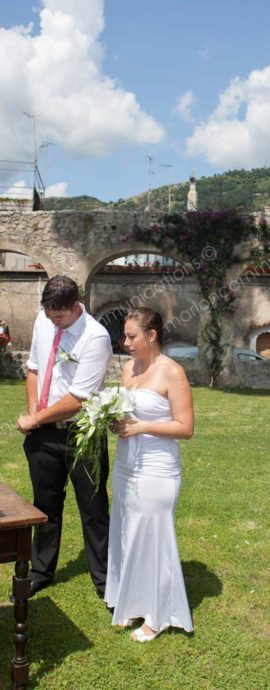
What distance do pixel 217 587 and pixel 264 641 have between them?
70 centimetres

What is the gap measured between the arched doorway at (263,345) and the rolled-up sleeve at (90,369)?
2120 centimetres

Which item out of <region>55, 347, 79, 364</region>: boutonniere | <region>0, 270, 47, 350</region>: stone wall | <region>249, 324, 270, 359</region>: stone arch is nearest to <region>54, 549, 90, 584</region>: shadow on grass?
<region>55, 347, 79, 364</region>: boutonniere

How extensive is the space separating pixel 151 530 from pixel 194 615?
2.43ft

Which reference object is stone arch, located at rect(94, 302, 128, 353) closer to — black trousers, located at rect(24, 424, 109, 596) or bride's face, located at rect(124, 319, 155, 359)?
black trousers, located at rect(24, 424, 109, 596)

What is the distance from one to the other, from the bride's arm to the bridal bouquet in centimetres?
9

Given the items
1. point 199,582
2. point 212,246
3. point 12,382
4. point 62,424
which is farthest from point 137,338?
point 212,246

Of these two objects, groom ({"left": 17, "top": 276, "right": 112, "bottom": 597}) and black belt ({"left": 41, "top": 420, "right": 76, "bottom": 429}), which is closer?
groom ({"left": 17, "top": 276, "right": 112, "bottom": 597})

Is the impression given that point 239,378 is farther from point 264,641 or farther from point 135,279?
point 264,641

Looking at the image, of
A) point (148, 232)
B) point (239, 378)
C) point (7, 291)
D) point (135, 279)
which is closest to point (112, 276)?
point (135, 279)

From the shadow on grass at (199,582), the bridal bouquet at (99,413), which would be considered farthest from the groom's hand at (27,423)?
the shadow on grass at (199,582)

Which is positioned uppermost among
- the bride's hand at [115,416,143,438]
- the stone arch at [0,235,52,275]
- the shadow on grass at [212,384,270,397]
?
the stone arch at [0,235,52,275]

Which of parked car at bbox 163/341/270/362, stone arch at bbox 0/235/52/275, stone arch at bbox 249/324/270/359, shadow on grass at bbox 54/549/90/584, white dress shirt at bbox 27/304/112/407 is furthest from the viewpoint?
stone arch at bbox 249/324/270/359

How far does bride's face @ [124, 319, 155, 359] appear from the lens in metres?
3.36

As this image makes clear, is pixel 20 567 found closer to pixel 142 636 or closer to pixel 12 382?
pixel 142 636
